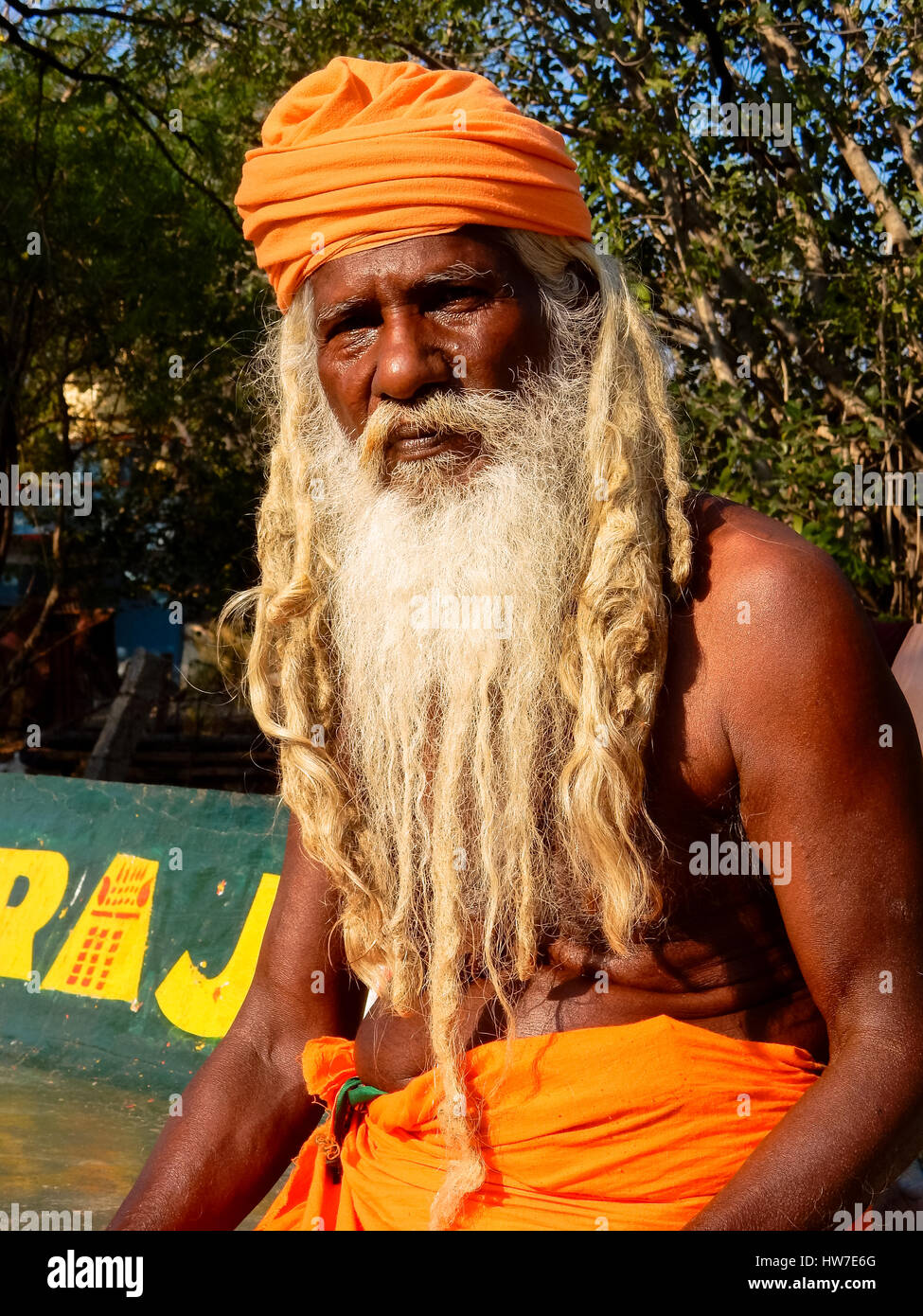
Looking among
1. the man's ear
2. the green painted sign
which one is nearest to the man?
the man's ear

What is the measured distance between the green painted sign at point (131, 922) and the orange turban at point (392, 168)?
8.48 ft

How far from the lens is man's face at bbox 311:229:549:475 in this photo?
2.09m

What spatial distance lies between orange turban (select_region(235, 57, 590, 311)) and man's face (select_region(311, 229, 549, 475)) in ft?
0.14

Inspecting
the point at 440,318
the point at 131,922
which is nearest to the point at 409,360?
the point at 440,318

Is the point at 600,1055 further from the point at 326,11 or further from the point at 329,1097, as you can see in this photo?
the point at 326,11

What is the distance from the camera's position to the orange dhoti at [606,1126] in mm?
1797

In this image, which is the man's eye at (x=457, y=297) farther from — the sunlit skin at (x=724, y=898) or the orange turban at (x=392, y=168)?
the orange turban at (x=392, y=168)

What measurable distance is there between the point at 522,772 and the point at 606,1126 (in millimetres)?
526

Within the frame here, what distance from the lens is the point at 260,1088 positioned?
7.15ft

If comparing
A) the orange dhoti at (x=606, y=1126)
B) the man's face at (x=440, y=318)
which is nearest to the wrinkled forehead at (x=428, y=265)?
the man's face at (x=440, y=318)

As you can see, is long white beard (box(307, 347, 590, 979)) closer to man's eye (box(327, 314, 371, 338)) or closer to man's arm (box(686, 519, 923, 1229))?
man's eye (box(327, 314, 371, 338))

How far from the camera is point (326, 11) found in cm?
748

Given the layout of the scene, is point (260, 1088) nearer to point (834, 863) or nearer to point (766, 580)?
point (834, 863)

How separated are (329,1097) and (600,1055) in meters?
0.54
